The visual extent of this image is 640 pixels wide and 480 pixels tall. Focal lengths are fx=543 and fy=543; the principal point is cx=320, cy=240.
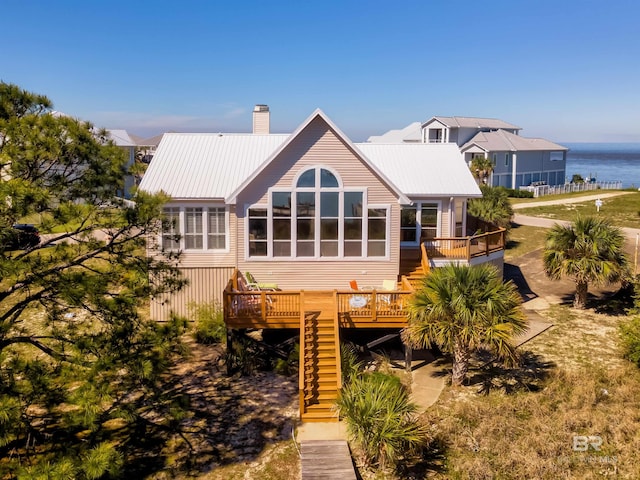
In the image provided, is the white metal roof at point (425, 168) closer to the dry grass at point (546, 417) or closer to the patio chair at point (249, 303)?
the dry grass at point (546, 417)

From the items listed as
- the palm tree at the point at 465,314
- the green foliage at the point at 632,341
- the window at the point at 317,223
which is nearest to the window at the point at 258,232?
the window at the point at 317,223

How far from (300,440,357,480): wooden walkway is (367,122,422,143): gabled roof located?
63.1 meters

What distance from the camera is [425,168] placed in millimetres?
24312

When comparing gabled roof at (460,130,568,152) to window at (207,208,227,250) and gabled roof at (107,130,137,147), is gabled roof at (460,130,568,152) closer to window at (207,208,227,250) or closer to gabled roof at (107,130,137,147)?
gabled roof at (107,130,137,147)

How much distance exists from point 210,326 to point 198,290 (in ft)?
6.76

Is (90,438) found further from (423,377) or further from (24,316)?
(24,316)

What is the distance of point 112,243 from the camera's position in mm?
11500

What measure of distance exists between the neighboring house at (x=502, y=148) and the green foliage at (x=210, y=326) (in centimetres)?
4460

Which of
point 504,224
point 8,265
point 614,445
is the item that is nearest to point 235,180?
point 8,265

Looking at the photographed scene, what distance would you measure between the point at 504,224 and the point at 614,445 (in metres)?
22.5

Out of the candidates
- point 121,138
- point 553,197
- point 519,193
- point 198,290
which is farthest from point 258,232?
point 121,138

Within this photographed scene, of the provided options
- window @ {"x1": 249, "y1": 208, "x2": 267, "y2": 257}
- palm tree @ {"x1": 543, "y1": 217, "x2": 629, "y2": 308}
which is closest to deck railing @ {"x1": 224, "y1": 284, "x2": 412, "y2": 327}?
window @ {"x1": 249, "y1": 208, "x2": 267, "y2": 257}

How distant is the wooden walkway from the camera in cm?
1178

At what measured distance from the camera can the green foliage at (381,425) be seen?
12.0m
